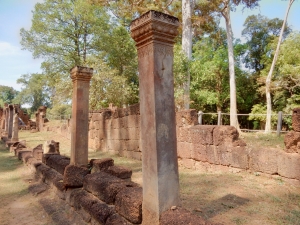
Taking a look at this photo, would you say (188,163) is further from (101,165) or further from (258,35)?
(258,35)

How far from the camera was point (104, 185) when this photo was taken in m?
3.85

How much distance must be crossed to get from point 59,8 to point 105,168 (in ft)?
70.9

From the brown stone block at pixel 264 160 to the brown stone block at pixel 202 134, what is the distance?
1273 mm

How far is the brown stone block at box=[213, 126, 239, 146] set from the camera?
657cm

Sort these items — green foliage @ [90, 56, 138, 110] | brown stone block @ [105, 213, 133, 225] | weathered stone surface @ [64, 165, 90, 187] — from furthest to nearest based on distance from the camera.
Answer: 1. green foliage @ [90, 56, 138, 110]
2. weathered stone surface @ [64, 165, 90, 187]
3. brown stone block @ [105, 213, 133, 225]

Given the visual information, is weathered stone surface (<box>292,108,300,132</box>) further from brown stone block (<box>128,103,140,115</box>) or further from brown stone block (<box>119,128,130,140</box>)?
brown stone block (<box>119,128,130,140</box>)

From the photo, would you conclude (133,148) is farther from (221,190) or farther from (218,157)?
(221,190)

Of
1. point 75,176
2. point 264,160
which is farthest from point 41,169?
point 264,160

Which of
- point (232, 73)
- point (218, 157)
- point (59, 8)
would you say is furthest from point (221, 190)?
point (59, 8)

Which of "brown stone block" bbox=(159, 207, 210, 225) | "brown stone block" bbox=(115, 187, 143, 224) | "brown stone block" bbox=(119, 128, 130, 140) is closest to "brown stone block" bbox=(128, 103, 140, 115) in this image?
"brown stone block" bbox=(119, 128, 130, 140)

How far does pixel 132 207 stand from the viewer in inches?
119

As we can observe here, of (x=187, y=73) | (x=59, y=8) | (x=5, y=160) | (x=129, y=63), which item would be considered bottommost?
(x=5, y=160)

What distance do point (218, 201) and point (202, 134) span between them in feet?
9.64

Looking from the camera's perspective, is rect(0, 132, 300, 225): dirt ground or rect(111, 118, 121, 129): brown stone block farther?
rect(111, 118, 121, 129): brown stone block
